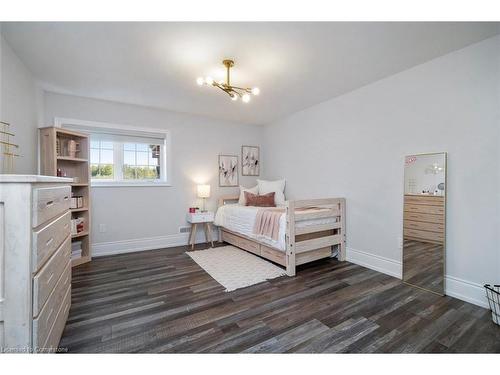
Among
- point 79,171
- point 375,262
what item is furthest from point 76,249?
point 375,262

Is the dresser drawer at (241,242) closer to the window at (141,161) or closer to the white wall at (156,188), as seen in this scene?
the white wall at (156,188)

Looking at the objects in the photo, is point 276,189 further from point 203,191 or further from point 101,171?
point 101,171

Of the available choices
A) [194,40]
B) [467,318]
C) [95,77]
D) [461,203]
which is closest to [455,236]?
[461,203]

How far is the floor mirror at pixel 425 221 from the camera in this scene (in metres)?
2.22

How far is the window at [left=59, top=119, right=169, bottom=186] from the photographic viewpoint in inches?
136

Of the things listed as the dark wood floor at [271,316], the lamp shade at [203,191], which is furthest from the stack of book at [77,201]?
the lamp shade at [203,191]

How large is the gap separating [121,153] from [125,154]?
0.06 m

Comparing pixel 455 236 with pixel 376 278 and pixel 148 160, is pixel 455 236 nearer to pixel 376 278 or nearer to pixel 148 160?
pixel 376 278

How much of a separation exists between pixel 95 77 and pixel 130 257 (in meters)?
2.36

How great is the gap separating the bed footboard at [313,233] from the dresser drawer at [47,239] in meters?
2.06

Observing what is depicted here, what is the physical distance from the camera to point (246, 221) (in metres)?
3.38

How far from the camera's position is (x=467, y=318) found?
1795mm
